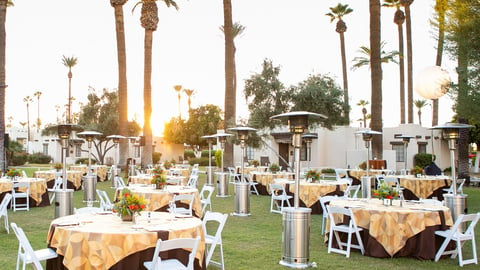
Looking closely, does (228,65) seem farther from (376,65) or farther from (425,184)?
(425,184)

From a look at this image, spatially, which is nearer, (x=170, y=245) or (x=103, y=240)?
(x=170, y=245)

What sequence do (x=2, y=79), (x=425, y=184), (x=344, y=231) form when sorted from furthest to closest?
(x=2, y=79) < (x=425, y=184) < (x=344, y=231)

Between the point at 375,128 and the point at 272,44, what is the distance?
32.6ft

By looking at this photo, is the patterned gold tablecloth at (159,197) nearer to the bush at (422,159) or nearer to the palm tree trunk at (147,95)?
the palm tree trunk at (147,95)

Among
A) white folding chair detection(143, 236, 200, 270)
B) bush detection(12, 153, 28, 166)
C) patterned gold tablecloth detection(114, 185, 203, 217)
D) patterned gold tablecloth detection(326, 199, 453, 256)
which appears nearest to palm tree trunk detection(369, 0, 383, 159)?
patterned gold tablecloth detection(114, 185, 203, 217)

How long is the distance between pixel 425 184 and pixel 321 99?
7921mm

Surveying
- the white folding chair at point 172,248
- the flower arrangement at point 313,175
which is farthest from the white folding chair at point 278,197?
the white folding chair at point 172,248

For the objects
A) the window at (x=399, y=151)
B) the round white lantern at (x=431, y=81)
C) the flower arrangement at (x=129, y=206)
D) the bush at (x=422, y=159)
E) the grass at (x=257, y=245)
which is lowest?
the grass at (x=257, y=245)

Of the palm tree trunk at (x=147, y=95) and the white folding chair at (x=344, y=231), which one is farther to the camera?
the palm tree trunk at (x=147, y=95)

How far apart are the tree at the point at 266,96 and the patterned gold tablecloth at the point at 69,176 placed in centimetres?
811

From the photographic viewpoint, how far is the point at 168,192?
9945mm

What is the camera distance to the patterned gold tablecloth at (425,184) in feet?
45.4

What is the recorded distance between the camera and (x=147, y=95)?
22781 mm

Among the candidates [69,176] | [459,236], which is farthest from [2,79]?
[459,236]
